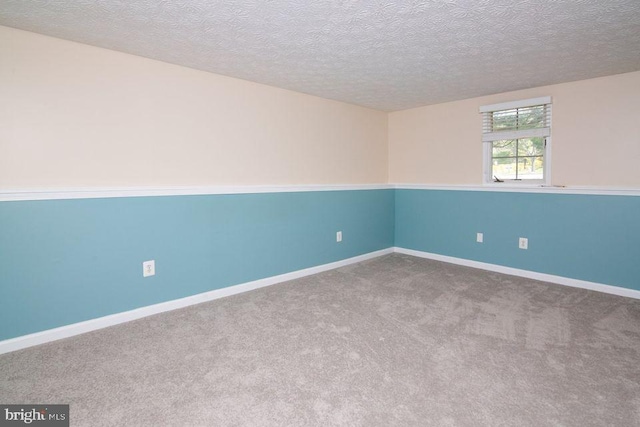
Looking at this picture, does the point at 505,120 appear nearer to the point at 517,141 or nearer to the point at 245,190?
the point at 517,141

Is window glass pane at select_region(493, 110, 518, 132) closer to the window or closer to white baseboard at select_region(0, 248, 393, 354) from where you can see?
the window

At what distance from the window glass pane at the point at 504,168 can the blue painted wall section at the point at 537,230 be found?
0.78 ft

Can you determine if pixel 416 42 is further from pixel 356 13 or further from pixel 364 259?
pixel 364 259

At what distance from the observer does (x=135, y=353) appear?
2.18 meters

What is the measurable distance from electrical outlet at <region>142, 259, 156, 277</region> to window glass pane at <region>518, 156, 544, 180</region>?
13.0ft

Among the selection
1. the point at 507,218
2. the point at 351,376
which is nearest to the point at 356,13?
the point at 351,376

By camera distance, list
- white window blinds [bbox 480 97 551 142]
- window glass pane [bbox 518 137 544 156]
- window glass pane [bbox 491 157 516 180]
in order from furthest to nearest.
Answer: window glass pane [bbox 491 157 516 180] → window glass pane [bbox 518 137 544 156] → white window blinds [bbox 480 97 551 142]

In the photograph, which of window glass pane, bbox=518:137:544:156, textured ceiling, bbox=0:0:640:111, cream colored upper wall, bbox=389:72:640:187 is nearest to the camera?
textured ceiling, bbox=0:0:640:111

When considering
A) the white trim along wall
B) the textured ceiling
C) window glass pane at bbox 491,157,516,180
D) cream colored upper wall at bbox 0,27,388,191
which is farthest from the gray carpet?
the textured ceiling

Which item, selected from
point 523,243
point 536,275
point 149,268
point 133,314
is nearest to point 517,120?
point 523,243

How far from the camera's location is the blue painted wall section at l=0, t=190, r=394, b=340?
88.3 inches

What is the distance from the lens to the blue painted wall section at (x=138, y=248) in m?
2.24

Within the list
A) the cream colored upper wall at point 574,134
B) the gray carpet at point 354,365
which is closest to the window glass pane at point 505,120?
the cream colored upper wall at point 574,134

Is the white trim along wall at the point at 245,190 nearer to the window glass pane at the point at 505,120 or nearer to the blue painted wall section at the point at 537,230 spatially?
the blue painted wall section at the point at 537,230
